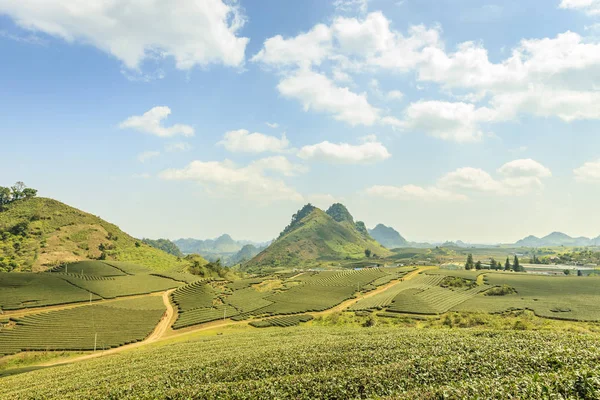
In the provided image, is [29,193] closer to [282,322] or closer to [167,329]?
[167,329]

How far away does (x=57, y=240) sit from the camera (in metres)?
146

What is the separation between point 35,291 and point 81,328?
3211 cm

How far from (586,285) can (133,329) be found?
162912 mm

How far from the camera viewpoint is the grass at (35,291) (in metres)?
81.8

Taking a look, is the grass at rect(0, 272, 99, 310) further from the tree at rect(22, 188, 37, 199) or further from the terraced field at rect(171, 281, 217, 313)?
the tree at rect(22, 188, 37, 199)

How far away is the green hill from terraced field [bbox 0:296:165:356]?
63231 millimetres

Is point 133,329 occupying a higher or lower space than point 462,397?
lower

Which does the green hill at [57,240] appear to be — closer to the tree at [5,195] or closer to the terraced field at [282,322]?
the tree at [5,195]

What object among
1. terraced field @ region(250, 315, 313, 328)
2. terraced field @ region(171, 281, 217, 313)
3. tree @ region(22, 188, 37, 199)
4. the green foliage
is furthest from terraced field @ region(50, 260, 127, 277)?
the green foliage

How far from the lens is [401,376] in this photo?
21.7 metres

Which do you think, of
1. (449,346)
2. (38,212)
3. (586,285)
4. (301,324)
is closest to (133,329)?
(301,324)

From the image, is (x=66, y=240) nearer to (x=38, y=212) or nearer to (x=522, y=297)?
(x=38, y=212)

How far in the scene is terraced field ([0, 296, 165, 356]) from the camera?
64.0 metres

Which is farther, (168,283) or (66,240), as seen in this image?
(66,240)
